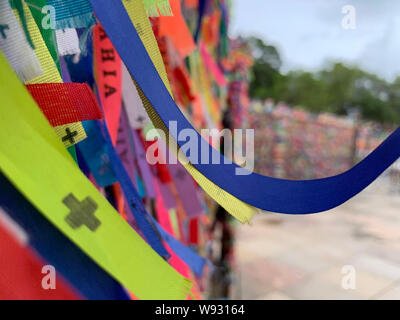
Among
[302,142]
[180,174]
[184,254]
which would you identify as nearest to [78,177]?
[184,254]

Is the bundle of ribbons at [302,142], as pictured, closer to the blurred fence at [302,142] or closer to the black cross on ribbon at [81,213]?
the blurred fence at [302,142]

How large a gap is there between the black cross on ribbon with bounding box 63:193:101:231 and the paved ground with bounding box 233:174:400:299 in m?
2.11

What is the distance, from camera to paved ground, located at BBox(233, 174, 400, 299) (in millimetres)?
3012

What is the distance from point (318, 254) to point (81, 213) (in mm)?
4134

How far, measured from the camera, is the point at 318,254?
13.2 ft

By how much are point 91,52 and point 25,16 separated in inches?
6.5

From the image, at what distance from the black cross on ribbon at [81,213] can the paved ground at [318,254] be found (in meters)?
2.11

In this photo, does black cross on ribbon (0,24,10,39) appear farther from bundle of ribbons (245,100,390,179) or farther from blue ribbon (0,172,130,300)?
bundle of ribbons (245,100,390,179)

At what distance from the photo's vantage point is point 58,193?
32 cm

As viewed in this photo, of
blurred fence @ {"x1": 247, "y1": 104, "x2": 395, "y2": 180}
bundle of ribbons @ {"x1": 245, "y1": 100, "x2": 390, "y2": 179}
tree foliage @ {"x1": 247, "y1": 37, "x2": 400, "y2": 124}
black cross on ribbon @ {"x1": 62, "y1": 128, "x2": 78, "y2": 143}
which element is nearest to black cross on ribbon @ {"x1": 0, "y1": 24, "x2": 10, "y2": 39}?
black cross on ribbon @ {"x1": 62, "y1": 128, "x2": 78, "y2": 143}

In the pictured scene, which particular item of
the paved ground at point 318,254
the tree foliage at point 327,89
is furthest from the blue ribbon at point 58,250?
the tree foliage at point 327,89

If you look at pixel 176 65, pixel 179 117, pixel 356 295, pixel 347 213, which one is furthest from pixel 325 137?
pixel 179 117

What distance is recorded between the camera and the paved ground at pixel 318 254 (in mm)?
3012
